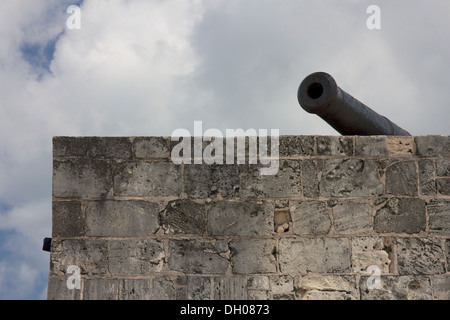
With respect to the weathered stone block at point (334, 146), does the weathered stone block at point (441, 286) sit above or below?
below

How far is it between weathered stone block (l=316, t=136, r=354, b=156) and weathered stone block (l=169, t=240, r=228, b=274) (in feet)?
4.13

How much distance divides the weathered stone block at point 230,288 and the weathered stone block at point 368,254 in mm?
958

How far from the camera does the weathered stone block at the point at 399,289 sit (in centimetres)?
548

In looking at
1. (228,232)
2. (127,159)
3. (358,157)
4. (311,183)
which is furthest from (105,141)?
(358,157)

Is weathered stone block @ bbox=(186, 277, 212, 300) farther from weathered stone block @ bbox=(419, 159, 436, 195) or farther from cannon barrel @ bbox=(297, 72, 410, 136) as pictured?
weathered stone block @ bbox=(419, 159, 436, 195)

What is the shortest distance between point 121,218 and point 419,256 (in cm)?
257

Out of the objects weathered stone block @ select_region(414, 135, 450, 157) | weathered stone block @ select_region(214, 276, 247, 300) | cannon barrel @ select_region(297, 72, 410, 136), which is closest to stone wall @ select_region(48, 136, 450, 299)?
weathered stone block @ select_region(214, 276, 247, 300)

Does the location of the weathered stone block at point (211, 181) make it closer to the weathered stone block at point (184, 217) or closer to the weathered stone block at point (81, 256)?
the weathered stone block at point (184, 217)

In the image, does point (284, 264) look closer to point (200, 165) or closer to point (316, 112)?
point (200, 165)

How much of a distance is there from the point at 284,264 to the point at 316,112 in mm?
1506

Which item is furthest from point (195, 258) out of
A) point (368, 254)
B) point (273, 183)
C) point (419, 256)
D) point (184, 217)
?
point (419, 256)

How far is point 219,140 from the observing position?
18.5ft

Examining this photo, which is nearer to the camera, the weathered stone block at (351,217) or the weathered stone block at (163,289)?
the weathered stone block at (163,289)

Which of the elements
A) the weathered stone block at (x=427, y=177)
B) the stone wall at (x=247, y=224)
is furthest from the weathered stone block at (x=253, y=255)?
the weathered stone block at (x=427, y=177)
